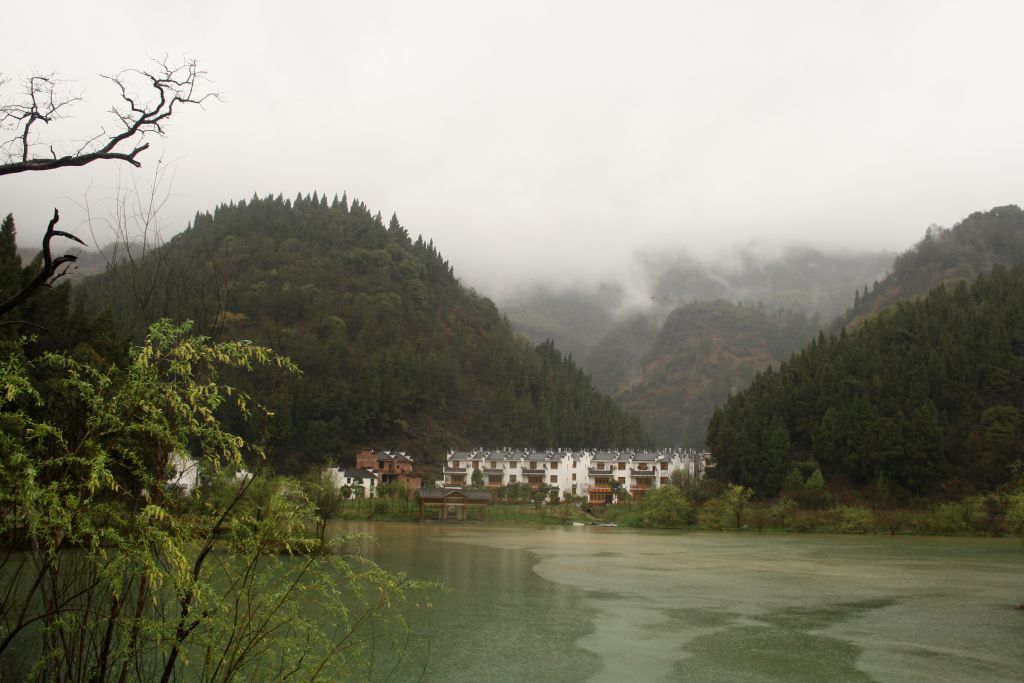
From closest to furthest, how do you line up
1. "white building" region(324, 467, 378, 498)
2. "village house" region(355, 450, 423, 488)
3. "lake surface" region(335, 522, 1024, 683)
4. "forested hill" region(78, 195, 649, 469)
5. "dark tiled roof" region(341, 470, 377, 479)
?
"lake surface" region(335, 522, 1024, 683)
"white building" region(324, 467, 378, 498)
"dark tiled roof" region(341, 470, 377, 479)
"village house" region(355, 450, 423, 488)
"forested hill" region(78, 195, 649, 469)

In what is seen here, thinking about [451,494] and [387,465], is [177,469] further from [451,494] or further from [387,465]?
[387,465]

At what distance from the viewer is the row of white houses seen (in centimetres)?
7494

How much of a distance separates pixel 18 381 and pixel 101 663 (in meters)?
2.22

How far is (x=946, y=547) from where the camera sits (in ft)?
125

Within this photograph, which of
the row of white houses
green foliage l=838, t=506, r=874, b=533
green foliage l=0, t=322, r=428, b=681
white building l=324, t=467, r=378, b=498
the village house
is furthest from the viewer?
the village house

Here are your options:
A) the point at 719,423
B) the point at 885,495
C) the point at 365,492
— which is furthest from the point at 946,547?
the point at 365,492

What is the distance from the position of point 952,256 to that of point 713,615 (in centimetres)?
12473

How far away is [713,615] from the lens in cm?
1773

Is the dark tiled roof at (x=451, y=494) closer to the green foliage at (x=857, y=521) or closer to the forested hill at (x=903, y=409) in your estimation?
the forested hill at (x=903, y=409)

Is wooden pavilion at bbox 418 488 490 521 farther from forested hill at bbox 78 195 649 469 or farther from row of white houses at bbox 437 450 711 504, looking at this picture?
forested hill at bbox 78 195 649 469

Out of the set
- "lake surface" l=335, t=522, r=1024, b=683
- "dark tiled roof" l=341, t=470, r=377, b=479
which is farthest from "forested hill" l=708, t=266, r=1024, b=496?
"dark tiled roof" l=341, t=470, r=377, b=479

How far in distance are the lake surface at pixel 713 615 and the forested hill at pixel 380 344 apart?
4864 cm

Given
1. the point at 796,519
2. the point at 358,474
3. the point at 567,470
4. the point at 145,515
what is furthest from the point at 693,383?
the point at 145,515

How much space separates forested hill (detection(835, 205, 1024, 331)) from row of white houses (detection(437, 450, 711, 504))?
5847 centimetres
